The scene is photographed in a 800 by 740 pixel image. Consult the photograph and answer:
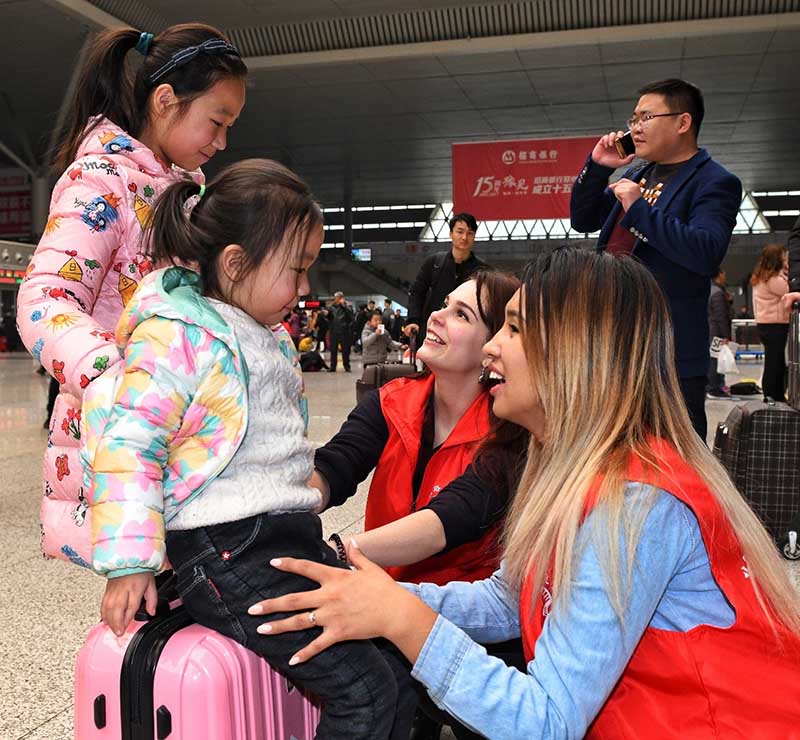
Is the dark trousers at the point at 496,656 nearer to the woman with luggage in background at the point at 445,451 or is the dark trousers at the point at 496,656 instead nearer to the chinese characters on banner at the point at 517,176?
the woman with luggage in background at the point at 445,451

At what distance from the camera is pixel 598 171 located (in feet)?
9.80

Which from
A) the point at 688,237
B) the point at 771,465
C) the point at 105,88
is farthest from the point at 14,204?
the point at 105,88

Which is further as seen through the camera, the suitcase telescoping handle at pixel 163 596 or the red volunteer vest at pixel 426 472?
the red volunteer vest at pixel 426 472

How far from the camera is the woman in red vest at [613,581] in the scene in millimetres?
1039

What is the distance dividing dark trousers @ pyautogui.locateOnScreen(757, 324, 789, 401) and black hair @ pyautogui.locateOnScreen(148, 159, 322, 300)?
5555 millimetres

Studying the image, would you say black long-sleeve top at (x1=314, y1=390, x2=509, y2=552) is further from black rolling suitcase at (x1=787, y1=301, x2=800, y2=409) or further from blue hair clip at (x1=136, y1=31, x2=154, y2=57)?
black rolling suitcase at (x1=787, y1=301, x2=800, y2=409)

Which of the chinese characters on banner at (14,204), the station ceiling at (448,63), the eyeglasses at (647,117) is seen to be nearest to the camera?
the eyeglasses at (647,117)

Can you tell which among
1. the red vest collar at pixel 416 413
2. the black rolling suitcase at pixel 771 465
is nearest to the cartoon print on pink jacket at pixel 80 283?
the red vest collar at pixel 416 413

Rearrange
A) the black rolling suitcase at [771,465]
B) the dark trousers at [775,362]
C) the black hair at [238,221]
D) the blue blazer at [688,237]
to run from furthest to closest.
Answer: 1. the dark trousers at [775,362]
2. the black rolling suitcase at [771,465]
3. the blue blazer at [688,237]
4. the black hair at [238,221]

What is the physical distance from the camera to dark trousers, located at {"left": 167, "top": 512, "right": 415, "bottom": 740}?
1.19 meters

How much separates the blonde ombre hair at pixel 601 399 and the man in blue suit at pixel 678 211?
1427 mm

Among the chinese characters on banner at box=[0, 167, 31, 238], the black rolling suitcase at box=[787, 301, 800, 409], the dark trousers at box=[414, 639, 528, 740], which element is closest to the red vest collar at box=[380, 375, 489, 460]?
the dark trousers at box=[414, 639, 528, 740]

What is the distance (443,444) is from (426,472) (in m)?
0.07

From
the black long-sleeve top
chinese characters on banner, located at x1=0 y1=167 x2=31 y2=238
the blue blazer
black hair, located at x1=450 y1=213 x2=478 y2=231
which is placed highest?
chinese characters on banner, located at x1=0 y1=167 x2=31 y2=238
